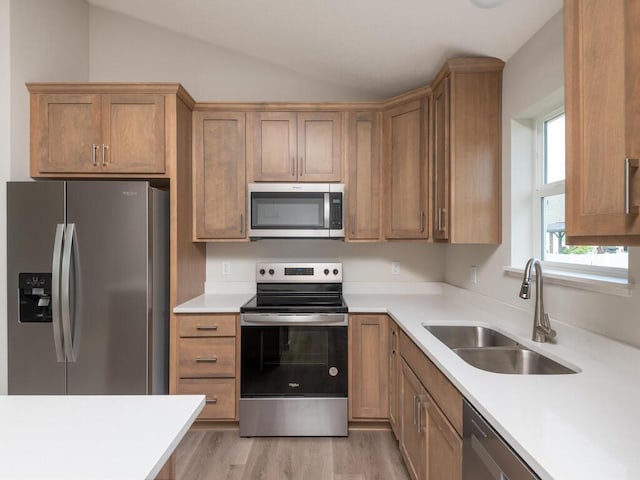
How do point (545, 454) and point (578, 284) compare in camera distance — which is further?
point (578, 284)

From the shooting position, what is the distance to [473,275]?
2.45 meters

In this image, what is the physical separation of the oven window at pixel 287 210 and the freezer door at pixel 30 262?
117 cm

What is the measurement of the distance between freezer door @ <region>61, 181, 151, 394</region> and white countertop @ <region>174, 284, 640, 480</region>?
62.5 inches

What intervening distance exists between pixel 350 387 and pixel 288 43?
2.39m

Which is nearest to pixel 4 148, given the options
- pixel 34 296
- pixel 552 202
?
pixel 34 296

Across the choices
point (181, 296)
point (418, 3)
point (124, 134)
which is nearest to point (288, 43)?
point (418, 3)

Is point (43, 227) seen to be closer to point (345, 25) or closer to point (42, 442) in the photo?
point (42, 442)

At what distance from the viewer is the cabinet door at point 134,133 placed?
93.0 inches

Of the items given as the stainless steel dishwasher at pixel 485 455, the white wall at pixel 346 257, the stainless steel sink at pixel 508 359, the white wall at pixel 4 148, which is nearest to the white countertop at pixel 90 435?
the stainless steel dishwasher at pixel 485 455

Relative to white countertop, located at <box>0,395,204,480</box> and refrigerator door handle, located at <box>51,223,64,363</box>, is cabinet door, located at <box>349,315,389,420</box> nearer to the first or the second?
white countertop, located at <box>0,395,204,480</box>

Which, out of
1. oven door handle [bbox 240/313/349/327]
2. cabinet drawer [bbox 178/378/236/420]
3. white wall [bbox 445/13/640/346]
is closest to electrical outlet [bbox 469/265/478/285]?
white wall [bbox 445/13/640/346]

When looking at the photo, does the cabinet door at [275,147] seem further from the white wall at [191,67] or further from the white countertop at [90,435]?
the white countertop at [90,435]

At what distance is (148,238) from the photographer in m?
2.16

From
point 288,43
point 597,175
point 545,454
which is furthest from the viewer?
point 288,43
